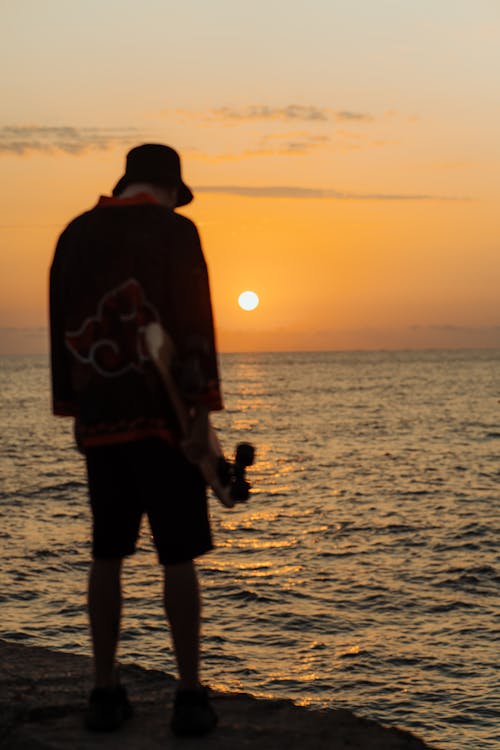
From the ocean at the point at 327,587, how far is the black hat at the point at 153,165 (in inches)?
305

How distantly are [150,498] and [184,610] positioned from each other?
1.62 ft

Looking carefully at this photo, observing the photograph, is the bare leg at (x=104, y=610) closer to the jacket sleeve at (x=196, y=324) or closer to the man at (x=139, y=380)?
the man at (x=139, y=380)

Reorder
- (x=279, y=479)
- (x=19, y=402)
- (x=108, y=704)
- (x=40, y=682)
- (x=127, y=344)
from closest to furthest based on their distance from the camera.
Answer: (x=127, y=344) < (x=108, y=704) < (x=40, y=682) < (x=279, y=479) < (x=19, y=402)

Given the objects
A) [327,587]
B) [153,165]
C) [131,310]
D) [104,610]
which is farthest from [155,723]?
[327,587]

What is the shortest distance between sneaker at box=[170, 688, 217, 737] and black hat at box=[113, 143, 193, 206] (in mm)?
2181

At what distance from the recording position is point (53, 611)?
14008 millimetres

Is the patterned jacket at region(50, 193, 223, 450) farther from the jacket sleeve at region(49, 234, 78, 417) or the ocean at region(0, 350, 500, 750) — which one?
the ocean at region(0, 350, 500, 750)

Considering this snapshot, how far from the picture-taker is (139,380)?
3711 mm

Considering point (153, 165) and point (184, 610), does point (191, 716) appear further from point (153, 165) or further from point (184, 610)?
point (153, 165)

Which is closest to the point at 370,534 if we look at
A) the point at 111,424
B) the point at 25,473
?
the point at 25,473

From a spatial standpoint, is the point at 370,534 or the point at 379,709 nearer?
the point at 379,709

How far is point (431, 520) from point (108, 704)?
19167mm

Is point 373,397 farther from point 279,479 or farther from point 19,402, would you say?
point 279,479

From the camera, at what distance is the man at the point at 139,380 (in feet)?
12.2
